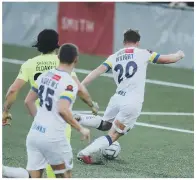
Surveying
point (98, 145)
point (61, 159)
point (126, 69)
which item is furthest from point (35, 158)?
point (126, 69)

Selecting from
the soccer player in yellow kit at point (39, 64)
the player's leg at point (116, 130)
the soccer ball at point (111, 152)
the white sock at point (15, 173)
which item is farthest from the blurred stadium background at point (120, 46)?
the white sock at point (15, 173)

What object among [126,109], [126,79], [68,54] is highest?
[68,54]

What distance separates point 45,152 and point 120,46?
15.1m

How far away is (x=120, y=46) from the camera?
969 inches

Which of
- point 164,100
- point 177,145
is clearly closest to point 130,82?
point 177,145

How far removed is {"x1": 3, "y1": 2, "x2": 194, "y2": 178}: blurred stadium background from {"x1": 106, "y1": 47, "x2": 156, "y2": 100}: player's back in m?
1.23

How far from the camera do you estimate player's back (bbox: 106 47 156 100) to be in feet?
40.9

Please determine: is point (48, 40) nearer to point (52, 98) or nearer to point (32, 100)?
point (32, 100)

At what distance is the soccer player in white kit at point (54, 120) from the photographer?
9570 millimetres

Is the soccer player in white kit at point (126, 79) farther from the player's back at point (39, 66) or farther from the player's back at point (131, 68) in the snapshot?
the player's back at point (39, 66)

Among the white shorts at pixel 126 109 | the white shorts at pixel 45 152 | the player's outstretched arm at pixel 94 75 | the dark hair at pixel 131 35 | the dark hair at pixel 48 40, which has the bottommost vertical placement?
the white shorts at pixel 45 152

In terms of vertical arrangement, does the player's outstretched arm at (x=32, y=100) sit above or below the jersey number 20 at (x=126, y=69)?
below

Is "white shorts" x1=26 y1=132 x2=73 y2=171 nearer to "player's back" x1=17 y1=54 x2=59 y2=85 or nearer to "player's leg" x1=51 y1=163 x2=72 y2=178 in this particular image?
"player's leg" x1=51 y1=163 x2=72 y2=178

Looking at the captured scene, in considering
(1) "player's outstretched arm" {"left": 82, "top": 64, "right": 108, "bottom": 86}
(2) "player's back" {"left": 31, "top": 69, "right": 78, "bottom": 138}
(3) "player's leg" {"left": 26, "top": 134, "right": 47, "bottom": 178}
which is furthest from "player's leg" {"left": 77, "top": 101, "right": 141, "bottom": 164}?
(2) "player's back" {"left": 31, "top": 69, "right": 78, "bottom": 138}
